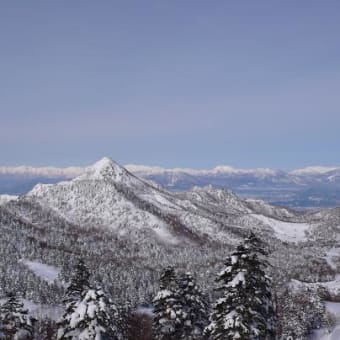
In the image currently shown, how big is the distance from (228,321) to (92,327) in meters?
11.2

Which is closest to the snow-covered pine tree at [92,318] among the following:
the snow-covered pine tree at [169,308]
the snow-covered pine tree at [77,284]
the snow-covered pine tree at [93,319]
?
the snow-covered pine tree at [93,319]

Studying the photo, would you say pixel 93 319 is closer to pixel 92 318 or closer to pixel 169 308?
pixel 92 318

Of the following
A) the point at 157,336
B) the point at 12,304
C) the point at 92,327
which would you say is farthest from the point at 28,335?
the point at 157,336

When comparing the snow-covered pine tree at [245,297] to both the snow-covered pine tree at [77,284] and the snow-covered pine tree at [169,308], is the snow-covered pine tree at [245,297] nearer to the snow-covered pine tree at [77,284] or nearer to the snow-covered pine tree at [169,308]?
the snow-covered pine tree at [169,308]

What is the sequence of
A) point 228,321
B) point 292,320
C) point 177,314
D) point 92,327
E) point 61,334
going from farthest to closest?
1. point 292,320
2. point 177,314
3. point 61,334
4. point 92,327
5. point 228,321

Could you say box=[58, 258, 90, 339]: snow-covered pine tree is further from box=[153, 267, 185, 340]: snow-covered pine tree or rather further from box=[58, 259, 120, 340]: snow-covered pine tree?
box=[153, 267, 185, 340]: snow-covered pine tree

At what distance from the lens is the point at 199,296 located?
53.9m

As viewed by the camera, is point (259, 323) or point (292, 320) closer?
point (259, 323)

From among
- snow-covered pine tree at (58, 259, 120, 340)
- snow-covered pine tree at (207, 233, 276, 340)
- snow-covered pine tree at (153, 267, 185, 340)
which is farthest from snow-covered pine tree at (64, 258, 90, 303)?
snow-covered pine tree at (207, 233, 276, 340)

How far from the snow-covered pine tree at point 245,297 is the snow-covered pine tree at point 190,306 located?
14860mm

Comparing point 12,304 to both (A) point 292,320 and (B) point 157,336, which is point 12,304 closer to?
(B) point 157,336

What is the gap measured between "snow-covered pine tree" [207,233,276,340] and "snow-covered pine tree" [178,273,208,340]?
14.9 m

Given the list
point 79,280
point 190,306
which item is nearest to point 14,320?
point 79,280

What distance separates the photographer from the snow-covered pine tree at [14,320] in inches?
1761
